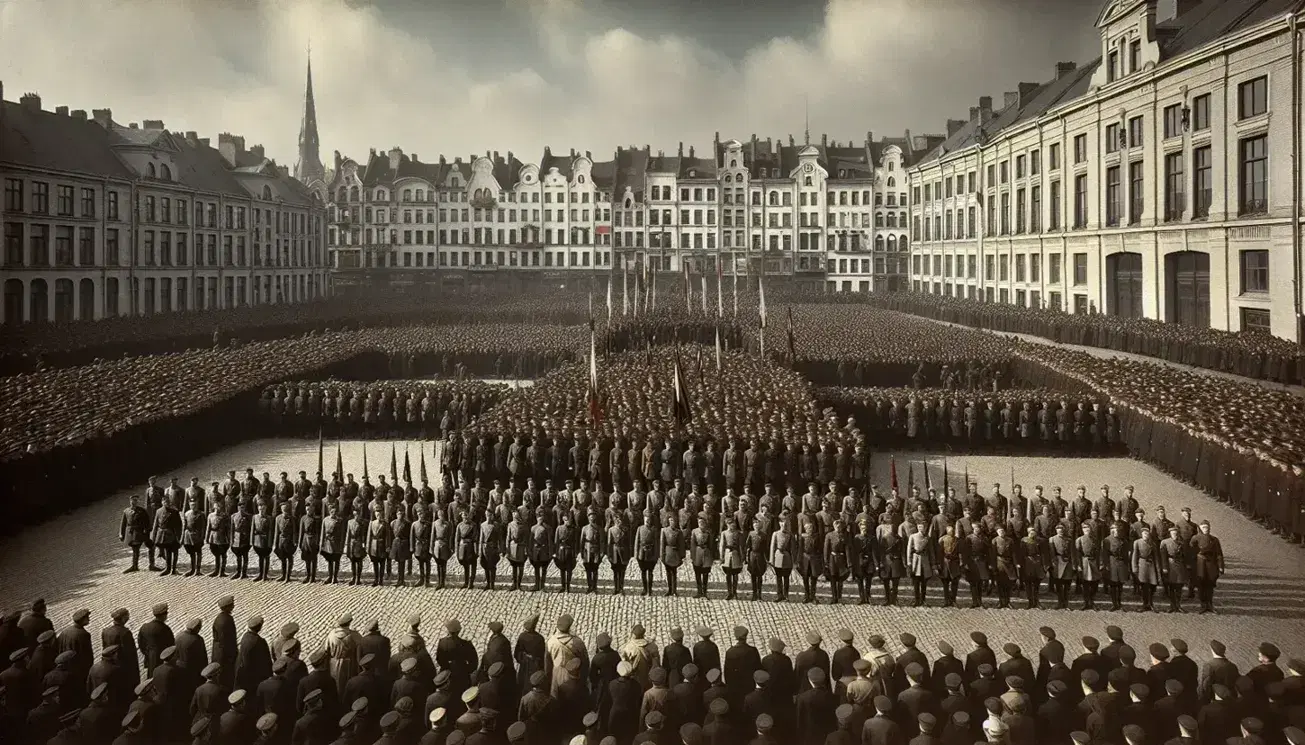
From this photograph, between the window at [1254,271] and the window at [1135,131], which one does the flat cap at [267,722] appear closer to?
the window at [1254,271]

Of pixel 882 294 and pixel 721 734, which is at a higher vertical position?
pixel 882 294

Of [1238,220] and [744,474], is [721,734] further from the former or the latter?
[1238,220]

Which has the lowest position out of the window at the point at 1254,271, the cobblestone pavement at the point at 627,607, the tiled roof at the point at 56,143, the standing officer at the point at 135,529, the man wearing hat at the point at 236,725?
the cobblestone pavement at the point at 627,607

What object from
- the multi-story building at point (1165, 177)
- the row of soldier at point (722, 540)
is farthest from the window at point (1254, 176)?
the row of soldier at point (722, 540)

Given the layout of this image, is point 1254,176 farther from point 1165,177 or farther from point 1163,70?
point 1163,70

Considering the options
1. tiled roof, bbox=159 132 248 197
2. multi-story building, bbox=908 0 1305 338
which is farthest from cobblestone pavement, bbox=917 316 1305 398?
tiled roof, bbox=159 132 248 197

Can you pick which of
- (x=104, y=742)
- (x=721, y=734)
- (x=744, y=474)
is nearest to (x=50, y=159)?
(x=744, y=474)

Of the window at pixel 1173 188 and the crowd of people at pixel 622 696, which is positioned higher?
the window at pixel 1173 188
